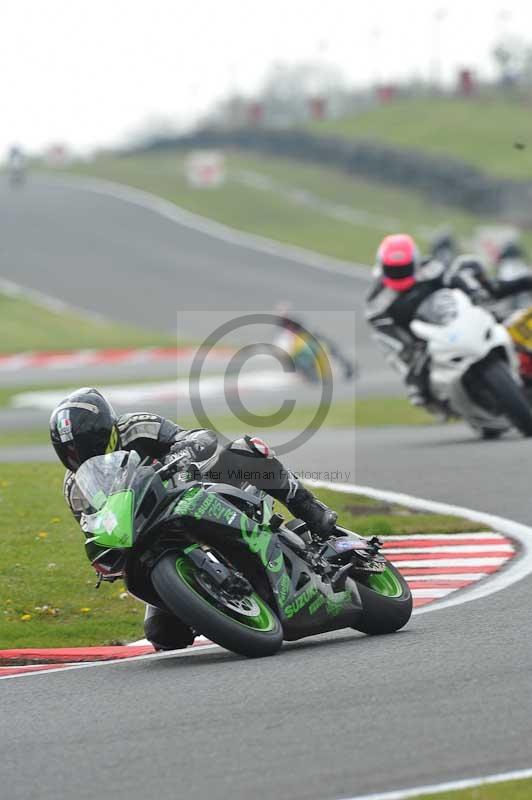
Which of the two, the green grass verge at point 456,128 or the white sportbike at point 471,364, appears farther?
the green grass verge at point 456,128

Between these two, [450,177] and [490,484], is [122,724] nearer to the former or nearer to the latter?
[490,484]

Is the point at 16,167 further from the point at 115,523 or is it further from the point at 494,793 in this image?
the point at 494,793

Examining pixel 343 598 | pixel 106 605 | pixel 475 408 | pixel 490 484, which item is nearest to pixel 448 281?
pixel 475 408

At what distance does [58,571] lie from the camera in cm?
891

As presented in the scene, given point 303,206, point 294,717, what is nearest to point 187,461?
point 294,717

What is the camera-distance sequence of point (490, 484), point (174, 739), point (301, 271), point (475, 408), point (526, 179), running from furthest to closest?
point (526, 179), point (301, 271), point (475, 408), point (490, 484), point (174, 739)

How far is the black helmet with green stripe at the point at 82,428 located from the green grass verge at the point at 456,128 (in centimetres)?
3649

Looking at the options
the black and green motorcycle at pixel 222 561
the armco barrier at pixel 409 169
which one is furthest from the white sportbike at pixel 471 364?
the armco barrier at pixel 409 169

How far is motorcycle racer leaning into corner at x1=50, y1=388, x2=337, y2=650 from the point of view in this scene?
659 cm

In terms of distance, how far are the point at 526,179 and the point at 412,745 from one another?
37.5 m

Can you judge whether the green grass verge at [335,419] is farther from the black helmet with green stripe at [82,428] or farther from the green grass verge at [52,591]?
the black helmet with green stripe at [82,428]

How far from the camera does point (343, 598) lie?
22.5 feet

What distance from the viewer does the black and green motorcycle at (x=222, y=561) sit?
6.24 meters

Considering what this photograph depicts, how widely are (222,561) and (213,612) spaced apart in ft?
1.24
